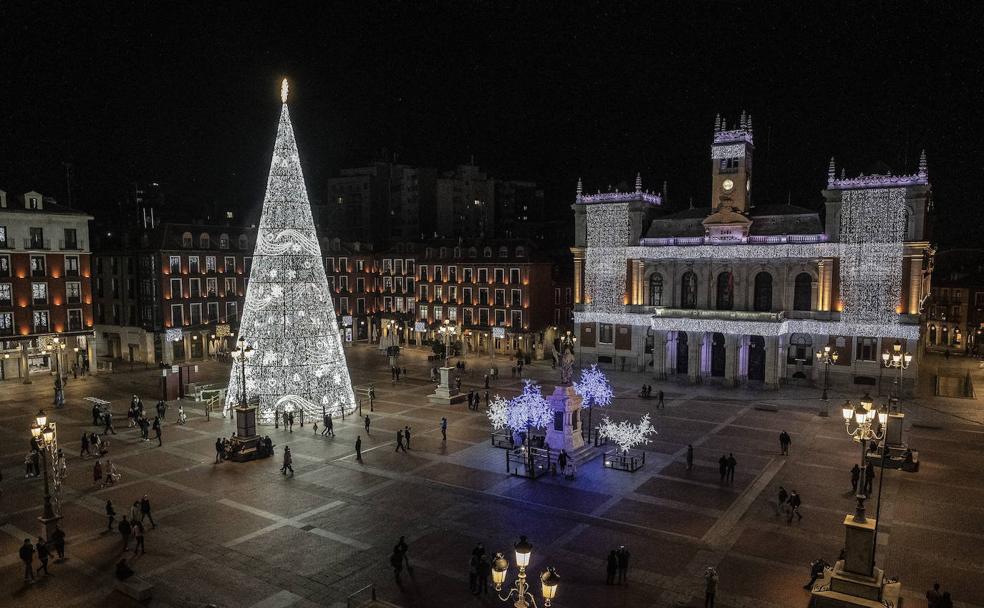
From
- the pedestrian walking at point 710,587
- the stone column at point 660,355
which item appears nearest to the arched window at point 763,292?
the stone column at point 660,355

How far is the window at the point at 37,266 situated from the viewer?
59.2 meters

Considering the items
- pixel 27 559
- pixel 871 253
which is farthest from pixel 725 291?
pixel 27 559

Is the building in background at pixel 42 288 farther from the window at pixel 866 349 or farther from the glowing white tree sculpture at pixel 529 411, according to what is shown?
the window at pixel 866 349

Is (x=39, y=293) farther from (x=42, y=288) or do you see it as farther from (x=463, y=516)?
(x=463, y=516)

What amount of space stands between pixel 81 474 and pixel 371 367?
34238 mm

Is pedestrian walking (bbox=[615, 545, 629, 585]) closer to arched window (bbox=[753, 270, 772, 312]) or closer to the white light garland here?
the white light garland

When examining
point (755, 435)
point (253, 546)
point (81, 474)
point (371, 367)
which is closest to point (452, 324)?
point (371, 367)

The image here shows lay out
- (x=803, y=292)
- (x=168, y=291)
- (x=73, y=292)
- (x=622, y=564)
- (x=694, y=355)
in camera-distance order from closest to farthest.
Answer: (x=622, y=564), (x=803, y=292), (x=694, y=355), (x=73, y=292), (x=168, y=291)

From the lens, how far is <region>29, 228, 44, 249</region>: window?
5906cm

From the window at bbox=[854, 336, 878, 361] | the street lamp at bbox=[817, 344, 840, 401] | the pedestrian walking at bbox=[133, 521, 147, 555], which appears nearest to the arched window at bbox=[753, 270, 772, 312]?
the street lamp at bbox=[817, 344, 840, 401]

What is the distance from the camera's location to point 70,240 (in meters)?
62.0

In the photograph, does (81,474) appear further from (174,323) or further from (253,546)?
(174,323)

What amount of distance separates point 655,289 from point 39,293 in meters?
57.1

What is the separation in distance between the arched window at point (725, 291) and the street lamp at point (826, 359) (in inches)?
331
